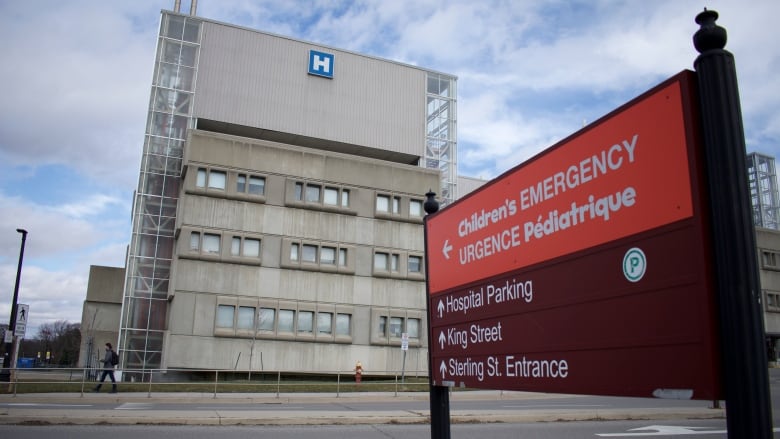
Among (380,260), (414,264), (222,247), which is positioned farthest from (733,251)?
(414,264)

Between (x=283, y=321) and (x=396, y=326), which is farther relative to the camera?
(x=396, y=326)

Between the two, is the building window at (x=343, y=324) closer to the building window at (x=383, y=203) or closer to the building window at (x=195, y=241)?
the building window at (x=383, y=203)

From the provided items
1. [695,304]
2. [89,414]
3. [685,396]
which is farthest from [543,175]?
[89,414]

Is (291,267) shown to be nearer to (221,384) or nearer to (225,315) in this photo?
(225,315)

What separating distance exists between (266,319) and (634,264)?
110 feet

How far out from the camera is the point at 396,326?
122 feet

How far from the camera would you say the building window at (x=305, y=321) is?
115 ft

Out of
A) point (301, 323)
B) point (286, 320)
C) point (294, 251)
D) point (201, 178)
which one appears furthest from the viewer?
point (294, 251)

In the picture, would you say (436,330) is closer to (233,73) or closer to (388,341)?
(388,341)

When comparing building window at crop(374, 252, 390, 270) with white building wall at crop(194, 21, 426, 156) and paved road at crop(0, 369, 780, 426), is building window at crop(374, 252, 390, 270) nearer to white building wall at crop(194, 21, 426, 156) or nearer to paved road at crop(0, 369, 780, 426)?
white building wall at crop(194, 21, 426, 156)

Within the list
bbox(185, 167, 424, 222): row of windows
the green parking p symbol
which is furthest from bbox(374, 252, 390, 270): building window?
the green parking p symbol

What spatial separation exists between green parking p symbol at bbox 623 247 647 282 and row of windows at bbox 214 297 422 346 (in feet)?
105

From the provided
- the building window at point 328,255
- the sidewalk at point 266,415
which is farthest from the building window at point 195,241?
the sidewalk at point 266,415

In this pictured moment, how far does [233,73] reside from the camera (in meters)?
40.4
